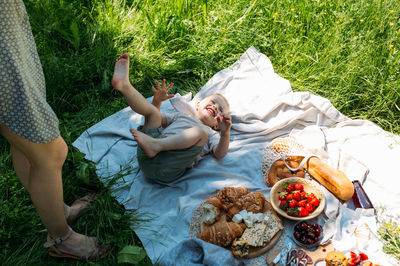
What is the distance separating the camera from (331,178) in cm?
325

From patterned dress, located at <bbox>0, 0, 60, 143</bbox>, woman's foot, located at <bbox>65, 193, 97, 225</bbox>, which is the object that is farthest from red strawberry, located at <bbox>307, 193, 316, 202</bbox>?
patterned dress, located at <bbox>0, 0, 60, 143</bbox>

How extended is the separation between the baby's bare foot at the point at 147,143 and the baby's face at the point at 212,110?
836 millimetres

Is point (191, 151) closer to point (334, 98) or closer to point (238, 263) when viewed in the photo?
point (238, 263)

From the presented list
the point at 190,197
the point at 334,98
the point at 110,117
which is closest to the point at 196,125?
the point at 190,197

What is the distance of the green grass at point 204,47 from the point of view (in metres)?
4.09

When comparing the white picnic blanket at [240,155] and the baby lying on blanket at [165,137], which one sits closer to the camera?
the white picnic blanket at [240,155]

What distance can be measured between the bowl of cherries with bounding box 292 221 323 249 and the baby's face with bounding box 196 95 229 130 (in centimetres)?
137

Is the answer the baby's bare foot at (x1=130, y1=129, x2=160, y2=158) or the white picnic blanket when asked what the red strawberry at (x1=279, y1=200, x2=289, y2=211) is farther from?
the baby's bare foot at (x1=130, y1=129, x2=160, y2=158)

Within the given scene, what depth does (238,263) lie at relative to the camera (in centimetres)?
278

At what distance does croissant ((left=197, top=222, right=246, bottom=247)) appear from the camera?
9.32 ft

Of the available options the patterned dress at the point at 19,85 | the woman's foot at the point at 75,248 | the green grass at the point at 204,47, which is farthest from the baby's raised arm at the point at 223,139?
the patterned dress at the point at 19,85

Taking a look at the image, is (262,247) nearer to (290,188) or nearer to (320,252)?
(320,252)

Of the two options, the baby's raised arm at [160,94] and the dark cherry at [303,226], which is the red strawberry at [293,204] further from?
the baby's raised arm at [160,94]

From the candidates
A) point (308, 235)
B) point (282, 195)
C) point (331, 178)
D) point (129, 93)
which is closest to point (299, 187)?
point (282, 195)
